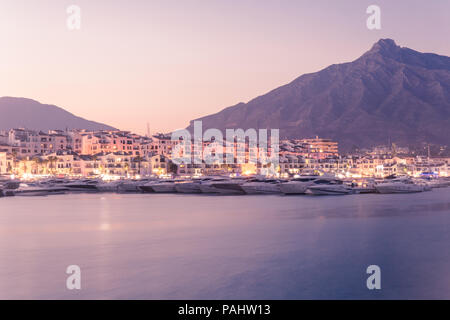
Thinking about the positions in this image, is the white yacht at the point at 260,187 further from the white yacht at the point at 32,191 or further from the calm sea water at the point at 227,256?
the calm sea water at the point at 227,256

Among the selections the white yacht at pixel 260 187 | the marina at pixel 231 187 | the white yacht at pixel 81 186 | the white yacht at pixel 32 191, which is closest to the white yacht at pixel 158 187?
the marina at pixel 231 187

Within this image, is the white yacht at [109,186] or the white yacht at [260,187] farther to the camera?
the white yacht at [109,186]

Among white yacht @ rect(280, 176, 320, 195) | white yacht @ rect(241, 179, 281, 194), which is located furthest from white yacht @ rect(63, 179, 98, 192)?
white yacht @ rect(280, 176, 320, 195)

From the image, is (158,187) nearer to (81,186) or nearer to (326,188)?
(81,186)

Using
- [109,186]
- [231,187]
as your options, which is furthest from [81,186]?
[231,187]

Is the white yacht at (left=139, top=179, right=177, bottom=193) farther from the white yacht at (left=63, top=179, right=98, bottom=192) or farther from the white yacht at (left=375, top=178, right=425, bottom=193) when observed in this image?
the white yacht at (left=375, top=178, right=425, bottom=193)
